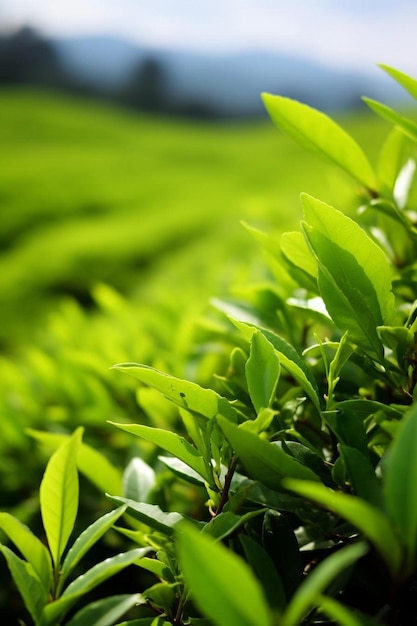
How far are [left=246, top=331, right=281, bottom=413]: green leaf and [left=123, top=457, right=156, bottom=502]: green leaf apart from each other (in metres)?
0.26

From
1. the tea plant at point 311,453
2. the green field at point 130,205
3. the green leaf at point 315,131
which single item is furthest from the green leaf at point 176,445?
the green field at point 130,205

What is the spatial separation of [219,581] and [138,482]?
1.41 ft

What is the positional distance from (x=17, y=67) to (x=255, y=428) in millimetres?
52510

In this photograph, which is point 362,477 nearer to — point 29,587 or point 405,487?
point 405,487

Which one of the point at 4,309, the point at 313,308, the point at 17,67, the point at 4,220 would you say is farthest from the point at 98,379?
the point at 17,67

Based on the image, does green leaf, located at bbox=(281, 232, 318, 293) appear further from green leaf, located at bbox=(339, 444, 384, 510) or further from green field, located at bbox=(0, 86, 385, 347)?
green field, located at bbox=(0, 86, 385, 347)

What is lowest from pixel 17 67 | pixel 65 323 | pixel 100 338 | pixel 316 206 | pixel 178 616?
pixel 17 67

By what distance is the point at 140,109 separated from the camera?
148 feet

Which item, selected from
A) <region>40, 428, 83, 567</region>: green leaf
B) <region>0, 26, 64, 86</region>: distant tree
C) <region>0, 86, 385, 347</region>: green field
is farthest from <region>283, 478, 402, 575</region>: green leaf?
<region>0, 26, 64, 86</region>: distant tree

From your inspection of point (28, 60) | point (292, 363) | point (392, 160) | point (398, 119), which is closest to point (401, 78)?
point (398, 119)

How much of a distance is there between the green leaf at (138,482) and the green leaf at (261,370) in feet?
0.87

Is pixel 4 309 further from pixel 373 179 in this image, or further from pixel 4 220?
pixel 373 179

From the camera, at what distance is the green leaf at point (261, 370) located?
54 centimetres

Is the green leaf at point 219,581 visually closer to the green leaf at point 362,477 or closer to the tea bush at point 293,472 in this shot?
the tea bush at point 293,472
